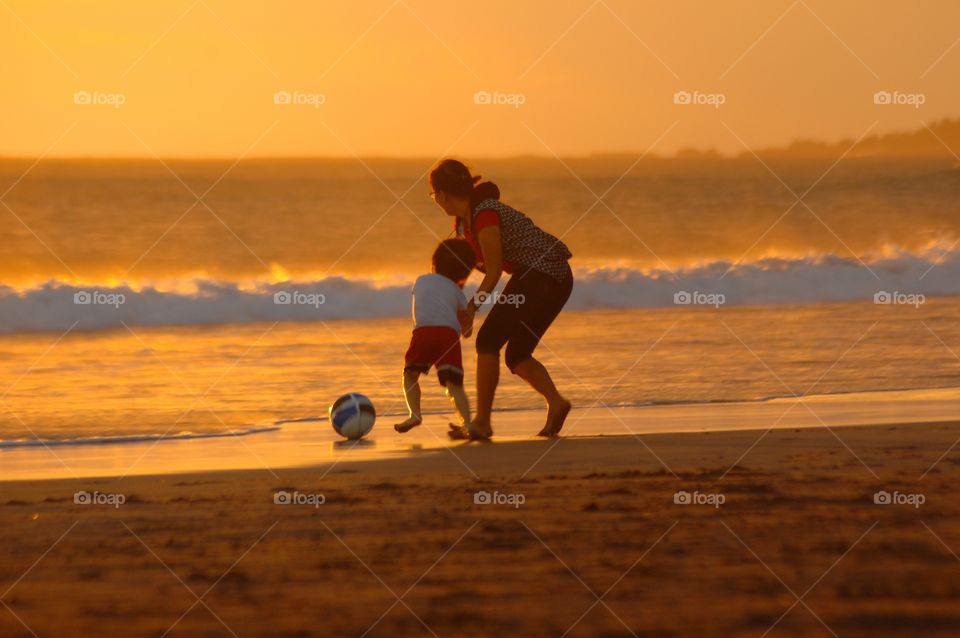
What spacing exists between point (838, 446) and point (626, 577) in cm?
320

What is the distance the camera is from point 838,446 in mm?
7410

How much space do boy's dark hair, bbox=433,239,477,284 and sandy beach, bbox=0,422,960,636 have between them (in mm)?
1529

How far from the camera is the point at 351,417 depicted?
827 centimetres

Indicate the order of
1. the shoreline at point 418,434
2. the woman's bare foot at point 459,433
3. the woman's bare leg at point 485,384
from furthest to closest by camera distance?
the woman's bare foot at point 459,433, the woman's bare leg at point 485,384, the shoreline at point 418,434

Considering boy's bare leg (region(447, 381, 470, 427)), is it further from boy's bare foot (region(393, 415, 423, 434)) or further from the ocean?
the ocean

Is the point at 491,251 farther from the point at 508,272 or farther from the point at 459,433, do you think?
the point at 459,433

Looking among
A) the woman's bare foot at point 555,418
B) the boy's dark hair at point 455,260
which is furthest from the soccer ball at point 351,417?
the woman's bare foot at point 555,418

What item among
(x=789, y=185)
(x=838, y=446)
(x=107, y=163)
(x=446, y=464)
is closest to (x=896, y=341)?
(x=838, y=446)

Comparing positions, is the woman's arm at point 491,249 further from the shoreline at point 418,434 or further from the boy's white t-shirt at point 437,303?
the shoreline at point 418,434

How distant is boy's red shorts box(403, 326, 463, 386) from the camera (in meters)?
8.23

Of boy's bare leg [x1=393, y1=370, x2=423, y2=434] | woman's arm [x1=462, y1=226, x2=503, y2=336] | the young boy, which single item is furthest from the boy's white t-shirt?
woman's arm [x1=462, y1=226, x2=503, y2=336]

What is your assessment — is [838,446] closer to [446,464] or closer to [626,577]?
[446,464]

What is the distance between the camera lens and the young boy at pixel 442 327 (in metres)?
8.27

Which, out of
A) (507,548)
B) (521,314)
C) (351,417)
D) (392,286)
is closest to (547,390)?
(521,314)
